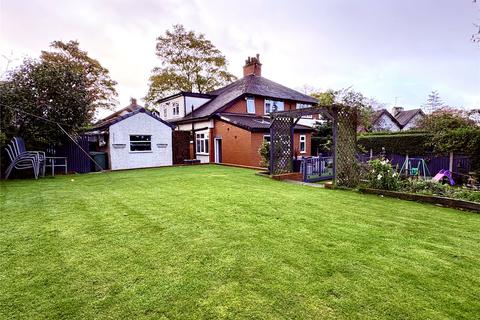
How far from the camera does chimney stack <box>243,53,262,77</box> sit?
2547 centimetres

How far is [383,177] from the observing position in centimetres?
783

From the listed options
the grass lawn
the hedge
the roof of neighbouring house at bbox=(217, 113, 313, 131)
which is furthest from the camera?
the roof of neighbouring house at bbox=(217, 113, 313, 131)

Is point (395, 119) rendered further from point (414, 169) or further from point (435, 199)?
point (435, 199)

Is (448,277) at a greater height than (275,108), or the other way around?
(275,108)

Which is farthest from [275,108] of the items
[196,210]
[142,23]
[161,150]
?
[196,210]

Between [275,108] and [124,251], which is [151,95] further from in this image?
[124,251]

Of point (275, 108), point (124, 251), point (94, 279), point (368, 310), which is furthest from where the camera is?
point (275, 108)

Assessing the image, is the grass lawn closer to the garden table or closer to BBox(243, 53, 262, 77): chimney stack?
the garden table

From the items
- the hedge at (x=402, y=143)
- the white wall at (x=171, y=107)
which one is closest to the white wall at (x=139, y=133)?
the white wall at (x=171, y=107)

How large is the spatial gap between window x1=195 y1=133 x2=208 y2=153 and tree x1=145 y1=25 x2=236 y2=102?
35.6ft

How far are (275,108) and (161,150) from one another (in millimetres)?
10338

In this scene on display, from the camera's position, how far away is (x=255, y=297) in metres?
2.55

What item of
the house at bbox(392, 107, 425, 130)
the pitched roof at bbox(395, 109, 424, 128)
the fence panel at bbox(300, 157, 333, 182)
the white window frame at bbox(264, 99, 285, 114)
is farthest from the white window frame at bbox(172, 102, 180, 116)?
the pitched roof at bbox(395, 109, 424, 128)

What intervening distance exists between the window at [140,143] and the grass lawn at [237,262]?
34.8 ft
